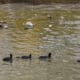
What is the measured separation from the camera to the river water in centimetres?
2141

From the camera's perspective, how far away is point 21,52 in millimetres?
25297

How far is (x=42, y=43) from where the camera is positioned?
27594mm

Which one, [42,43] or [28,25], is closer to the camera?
[42,43]

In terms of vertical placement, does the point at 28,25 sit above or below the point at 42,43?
below

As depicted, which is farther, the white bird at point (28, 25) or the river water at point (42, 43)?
the white bird at point (28, 25)

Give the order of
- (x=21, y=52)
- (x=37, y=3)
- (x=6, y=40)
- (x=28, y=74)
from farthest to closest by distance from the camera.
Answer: (x=37, y=3)
(x=6, y=40)
(x=21, y=52)
(x=28, y=74)

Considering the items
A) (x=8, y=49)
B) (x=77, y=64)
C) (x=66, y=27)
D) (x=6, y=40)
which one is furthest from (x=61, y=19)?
(x=77, y=64)

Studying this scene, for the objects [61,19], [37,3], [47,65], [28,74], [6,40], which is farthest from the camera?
[37,3]

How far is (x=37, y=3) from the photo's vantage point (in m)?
49.9

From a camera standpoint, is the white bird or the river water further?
the white bird

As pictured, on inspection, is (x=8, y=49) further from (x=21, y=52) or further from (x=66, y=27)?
(x=66, y=27)

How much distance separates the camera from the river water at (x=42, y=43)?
21.4 metres

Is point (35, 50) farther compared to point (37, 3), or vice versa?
point (37, 3)

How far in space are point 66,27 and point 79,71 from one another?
12577 millimetres
